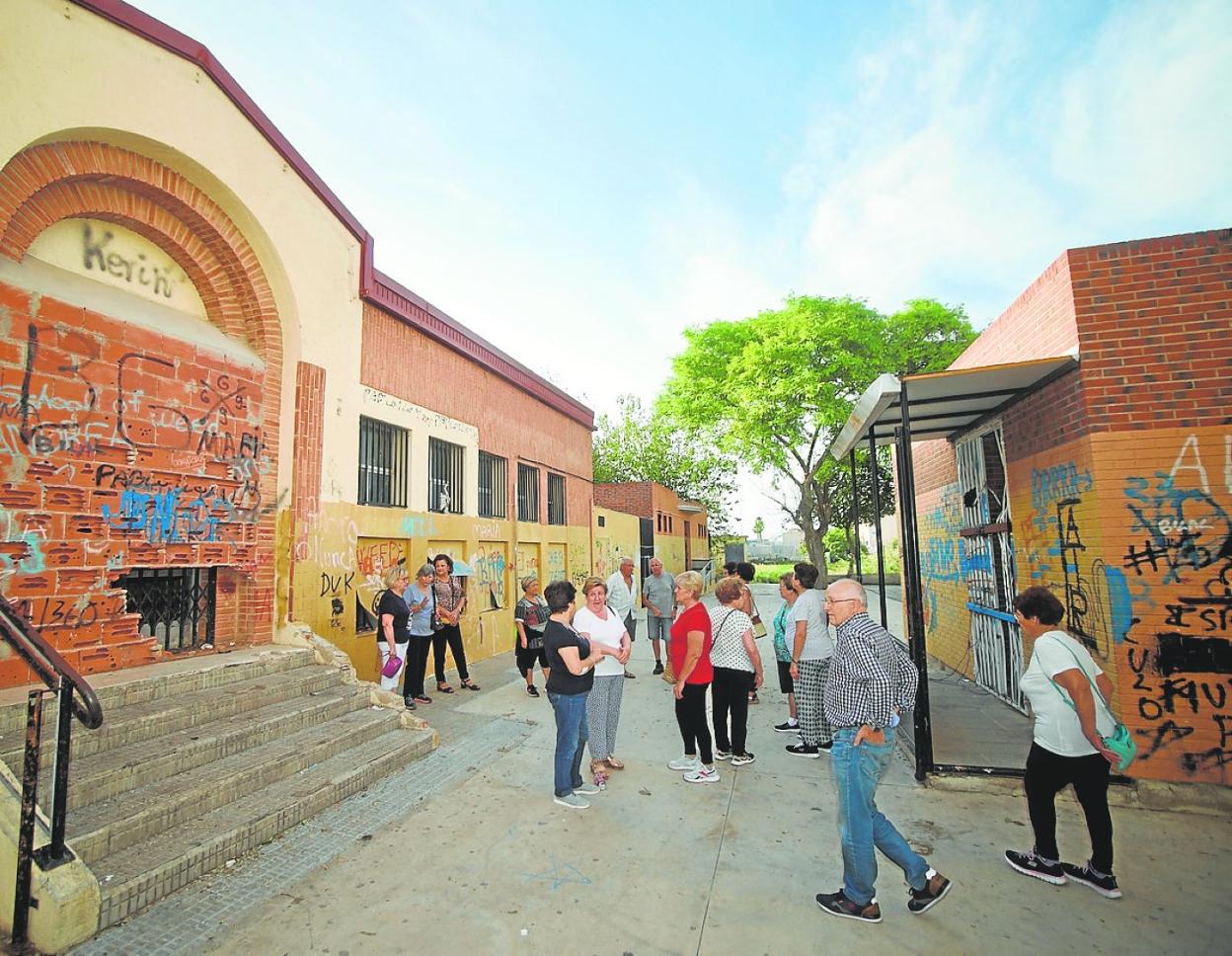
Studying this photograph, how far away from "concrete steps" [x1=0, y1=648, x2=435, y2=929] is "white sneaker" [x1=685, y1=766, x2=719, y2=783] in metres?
2.47

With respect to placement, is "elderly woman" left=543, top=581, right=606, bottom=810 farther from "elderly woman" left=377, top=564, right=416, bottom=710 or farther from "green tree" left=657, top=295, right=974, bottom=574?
"green tree" left=657, top=295, right=974, bottom=574

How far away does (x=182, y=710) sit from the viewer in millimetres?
4656

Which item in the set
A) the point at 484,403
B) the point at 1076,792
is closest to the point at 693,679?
the point at 1076,792

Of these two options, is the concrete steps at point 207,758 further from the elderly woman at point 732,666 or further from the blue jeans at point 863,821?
the blue jeans at point 863,821

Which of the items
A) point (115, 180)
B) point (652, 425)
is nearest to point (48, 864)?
point (115, 180)

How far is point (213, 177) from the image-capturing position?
6227mm

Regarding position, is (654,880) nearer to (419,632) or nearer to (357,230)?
(419,632)

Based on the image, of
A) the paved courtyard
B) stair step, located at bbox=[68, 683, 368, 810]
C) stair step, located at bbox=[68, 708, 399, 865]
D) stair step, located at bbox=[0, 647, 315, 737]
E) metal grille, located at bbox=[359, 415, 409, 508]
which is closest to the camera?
the paved courtyard

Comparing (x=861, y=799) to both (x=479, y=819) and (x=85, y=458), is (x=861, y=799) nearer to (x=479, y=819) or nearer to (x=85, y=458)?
(x=479, y=819)

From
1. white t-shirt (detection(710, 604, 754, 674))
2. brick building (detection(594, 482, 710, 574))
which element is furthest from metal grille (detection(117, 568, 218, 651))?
brick building (detection(594, 482, 710, 574))

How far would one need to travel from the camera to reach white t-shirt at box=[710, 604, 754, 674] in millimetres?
5316

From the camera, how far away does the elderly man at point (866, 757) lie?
3.06 m

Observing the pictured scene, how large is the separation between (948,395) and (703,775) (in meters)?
4.29

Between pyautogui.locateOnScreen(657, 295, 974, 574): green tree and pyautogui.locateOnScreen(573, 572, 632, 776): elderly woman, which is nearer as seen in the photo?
pyautogui.locateOnScreen(573, 572, 632, 776): elderly woman
